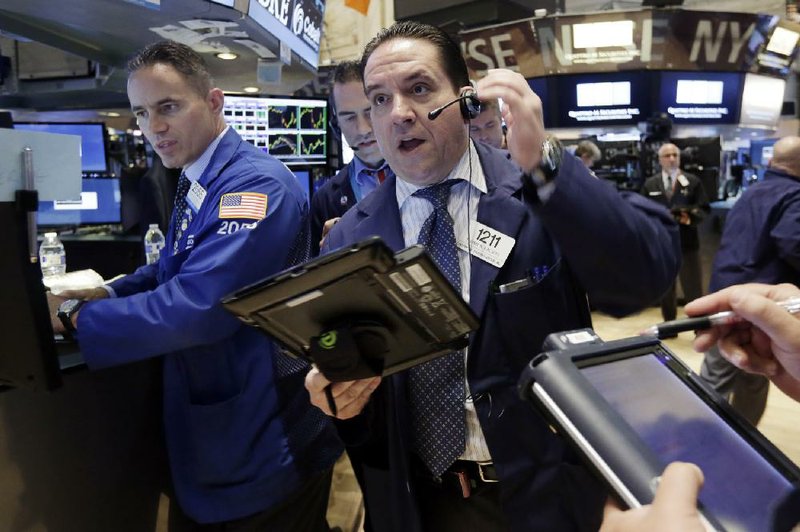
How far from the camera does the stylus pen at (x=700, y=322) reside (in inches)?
Result: 31.1

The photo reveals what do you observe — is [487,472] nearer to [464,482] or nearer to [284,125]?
[464,482]

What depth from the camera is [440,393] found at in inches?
47.4

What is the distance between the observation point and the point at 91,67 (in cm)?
421

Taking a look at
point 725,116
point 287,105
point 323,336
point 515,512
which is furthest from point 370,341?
point 725,116

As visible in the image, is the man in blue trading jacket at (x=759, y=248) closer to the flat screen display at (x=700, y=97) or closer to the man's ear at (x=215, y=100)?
the man's ear at (x=215, y=100)

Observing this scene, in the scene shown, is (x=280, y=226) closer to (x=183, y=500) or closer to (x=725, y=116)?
(x=183, y=500)

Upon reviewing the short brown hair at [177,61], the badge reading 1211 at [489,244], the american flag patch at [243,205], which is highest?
the short brown hair at [177,61]

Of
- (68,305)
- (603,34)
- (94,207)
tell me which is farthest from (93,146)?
(603,34)

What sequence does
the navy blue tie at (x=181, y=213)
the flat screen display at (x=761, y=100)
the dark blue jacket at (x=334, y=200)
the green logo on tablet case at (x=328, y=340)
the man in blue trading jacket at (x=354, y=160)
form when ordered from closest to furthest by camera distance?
the green logo on tablet case at (x=328, y=340)
the navy blue tie at (x=181, y=213)
the man in blue trading jacket at (x=354, y=160)
the dark blue jacket at (x=334, y=200)
the flat screen display at (x=761, y=100)

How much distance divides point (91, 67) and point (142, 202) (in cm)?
124

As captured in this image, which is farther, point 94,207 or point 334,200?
point 94,207

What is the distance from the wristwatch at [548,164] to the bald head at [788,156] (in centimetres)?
317

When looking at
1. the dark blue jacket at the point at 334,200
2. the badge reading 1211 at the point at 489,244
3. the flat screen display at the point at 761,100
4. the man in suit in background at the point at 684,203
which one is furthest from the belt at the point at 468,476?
the flat screen display at the point at 761,100

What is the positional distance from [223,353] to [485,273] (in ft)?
2.58
